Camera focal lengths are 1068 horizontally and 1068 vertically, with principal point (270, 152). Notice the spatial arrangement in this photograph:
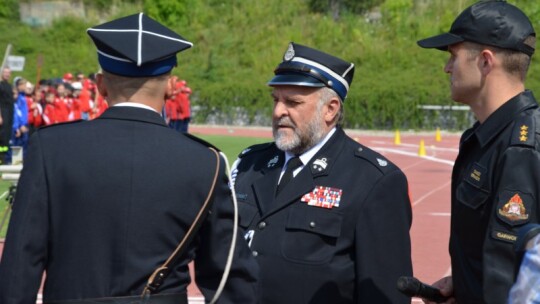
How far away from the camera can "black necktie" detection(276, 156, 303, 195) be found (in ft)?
14.9

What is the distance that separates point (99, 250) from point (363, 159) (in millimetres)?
1589

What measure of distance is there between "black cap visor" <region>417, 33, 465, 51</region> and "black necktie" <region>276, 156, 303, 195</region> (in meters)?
0.84

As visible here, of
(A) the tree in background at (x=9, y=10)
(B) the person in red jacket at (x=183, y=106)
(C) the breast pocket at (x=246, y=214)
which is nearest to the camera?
(C) the breast pocket at (x=246, y=214)

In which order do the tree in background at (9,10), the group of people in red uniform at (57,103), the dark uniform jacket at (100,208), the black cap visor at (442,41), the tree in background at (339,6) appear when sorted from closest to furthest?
the dark uniform jacket at (100,208) < the black cap visor at (442,41) < the group of people in red uniform at (57,103) < the tree in background at (339,6) < the tree in background at (9,10)

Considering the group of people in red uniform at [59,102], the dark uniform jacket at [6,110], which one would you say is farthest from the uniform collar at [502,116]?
the group of people in red uniform at [59,102]

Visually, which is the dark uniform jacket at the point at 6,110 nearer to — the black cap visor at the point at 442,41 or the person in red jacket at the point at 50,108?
the person in red jacket at the point at 50,108

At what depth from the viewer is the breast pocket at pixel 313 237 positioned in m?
4.28

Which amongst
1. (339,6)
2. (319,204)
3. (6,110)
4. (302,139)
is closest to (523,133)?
(319,204)

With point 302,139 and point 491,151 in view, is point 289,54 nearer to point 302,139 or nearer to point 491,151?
point 302,139

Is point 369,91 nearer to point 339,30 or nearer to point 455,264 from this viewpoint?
point 339,30

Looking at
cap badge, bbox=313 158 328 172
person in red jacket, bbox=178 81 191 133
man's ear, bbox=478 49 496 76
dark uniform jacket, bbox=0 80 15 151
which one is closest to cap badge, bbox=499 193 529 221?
man's ear, bbox=478 49 496 76

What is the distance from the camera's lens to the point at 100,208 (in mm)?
3184

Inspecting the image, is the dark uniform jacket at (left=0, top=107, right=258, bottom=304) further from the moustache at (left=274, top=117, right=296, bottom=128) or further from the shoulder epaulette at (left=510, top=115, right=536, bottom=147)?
the moustache at (left=274, top=117, right=296, bottom=128)

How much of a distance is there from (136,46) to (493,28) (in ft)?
4.25
